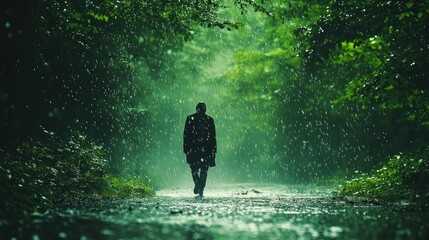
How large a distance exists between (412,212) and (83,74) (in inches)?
422

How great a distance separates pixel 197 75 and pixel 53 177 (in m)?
22.6

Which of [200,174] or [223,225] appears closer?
[223,225]

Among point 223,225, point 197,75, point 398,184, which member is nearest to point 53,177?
point 223,225

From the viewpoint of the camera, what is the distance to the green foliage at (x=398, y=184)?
9.10 m

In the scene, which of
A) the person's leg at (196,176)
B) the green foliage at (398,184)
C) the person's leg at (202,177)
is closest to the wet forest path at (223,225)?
the green foliage at (398,184)

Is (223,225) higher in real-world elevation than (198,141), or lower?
lower

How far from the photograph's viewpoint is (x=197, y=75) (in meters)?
31.2

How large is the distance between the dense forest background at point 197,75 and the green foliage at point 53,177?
3.2 inches

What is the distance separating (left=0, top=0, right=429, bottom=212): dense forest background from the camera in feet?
34.3

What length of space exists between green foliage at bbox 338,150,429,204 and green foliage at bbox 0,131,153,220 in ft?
16.3

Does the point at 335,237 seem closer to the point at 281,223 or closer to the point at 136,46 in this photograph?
the point at 281,223

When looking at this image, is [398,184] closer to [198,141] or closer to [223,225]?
Answer: [198,141]

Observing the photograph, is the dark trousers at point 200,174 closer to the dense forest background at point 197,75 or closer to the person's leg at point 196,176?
the person's leg at point 196,176

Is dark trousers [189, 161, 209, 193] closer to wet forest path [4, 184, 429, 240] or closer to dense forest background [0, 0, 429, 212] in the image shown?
dense forest background [0, 0, 429, 212]
